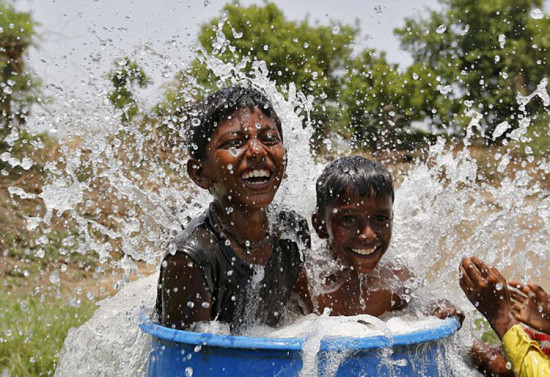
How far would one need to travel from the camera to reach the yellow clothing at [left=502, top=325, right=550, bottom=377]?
84.0 inches

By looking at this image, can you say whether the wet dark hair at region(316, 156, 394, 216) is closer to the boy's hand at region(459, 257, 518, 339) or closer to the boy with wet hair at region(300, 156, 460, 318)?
the boy with wet hair at region(300, 156, 460, 318)

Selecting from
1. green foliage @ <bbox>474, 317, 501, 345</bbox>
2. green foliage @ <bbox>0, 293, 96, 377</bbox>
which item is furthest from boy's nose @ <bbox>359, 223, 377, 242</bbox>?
green foliage @ <bbox>474, 317, 501, 345</bbox>

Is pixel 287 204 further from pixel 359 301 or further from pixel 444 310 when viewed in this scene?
pixel 444 310

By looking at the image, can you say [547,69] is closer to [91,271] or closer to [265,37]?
[265,37]

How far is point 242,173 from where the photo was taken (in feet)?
7.06

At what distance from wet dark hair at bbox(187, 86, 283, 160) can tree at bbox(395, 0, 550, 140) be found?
12.9m

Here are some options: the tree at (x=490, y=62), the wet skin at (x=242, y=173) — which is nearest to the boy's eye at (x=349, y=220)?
the wet skin at (x=242, y=173)

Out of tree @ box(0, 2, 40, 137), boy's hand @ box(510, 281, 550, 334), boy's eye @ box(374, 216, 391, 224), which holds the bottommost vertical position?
boy's hand @ box(510, 281, 550, 334)

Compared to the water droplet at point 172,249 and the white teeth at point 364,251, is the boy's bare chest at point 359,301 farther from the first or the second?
the water droplet at point 172,249

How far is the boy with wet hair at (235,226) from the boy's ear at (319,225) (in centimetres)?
35

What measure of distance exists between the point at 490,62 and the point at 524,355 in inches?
561

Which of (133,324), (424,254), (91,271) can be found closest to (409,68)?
(91,271)

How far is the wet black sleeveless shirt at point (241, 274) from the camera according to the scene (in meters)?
2.06

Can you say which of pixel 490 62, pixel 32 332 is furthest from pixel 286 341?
pixel 490 62
